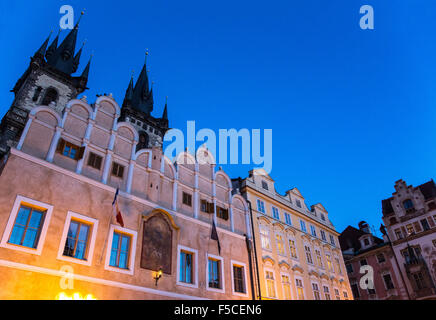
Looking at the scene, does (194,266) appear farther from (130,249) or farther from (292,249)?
(292,249)

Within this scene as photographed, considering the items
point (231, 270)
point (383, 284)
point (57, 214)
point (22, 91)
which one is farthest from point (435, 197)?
point (22, 91)

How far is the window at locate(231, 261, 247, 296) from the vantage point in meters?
20.6

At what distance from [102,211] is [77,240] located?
6.14ft

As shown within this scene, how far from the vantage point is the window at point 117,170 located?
18258mm

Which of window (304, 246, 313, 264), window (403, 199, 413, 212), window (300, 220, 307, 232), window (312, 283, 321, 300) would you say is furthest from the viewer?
window (403, 199, 413, 212)

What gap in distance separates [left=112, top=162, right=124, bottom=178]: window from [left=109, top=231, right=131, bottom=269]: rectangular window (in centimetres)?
341

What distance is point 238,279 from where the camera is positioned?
21.1m

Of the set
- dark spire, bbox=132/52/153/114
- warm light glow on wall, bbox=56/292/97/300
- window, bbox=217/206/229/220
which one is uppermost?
dark spire, bbox=132/52/153/114

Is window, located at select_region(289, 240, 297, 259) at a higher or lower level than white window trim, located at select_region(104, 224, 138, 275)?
higher

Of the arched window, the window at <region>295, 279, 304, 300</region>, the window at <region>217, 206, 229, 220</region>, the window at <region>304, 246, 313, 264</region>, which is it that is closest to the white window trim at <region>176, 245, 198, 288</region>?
the window at <region>217, 206, 229, 220</region>

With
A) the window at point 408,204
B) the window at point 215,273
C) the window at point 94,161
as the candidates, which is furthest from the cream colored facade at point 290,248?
the window at point 408,204

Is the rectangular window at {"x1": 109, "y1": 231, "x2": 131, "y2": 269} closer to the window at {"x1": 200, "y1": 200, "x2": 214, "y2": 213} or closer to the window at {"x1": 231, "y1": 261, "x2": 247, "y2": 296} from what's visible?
the window at {"x1": 200, "y1": 200, "x2": 214, "y2": 213}

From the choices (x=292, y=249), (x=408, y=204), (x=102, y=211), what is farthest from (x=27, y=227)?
(x=408, y=204)

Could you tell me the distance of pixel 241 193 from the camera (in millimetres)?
28141
